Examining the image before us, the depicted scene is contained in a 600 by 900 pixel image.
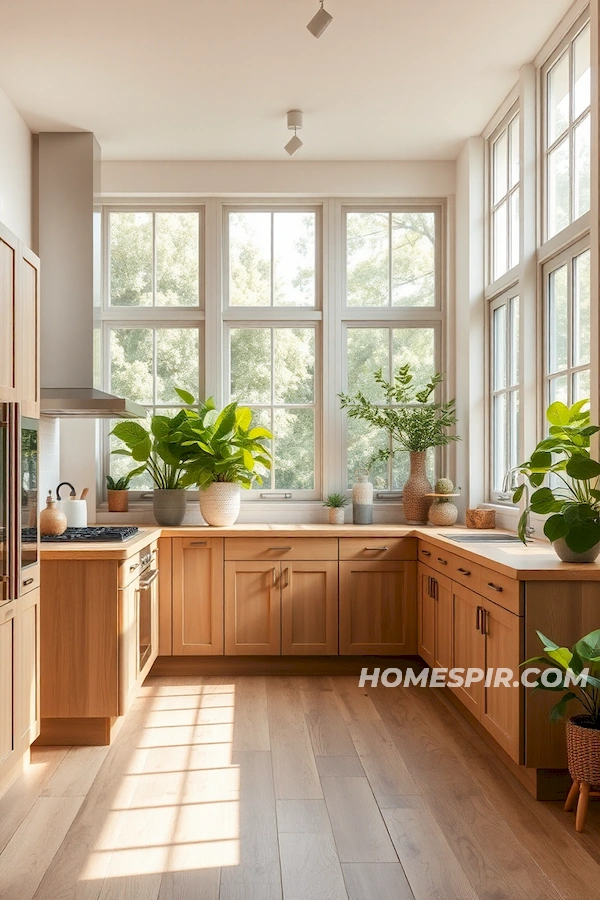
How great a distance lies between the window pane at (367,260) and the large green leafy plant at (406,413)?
1.73 ft

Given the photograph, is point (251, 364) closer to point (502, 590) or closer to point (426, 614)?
point (426, 614)

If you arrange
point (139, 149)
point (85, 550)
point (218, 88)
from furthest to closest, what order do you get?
1. point (139, 149)
2. point (218, 88)
3. point (85, 550)

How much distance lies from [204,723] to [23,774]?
88 centimetres

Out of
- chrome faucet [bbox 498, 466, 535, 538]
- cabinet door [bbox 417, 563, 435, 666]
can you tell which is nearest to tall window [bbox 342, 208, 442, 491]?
chrome faucet [bbox 498, 466, 535, 538]

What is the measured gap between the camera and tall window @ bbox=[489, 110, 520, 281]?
4586mm

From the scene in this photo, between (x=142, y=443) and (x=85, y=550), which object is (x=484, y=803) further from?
(x=142, y=443)

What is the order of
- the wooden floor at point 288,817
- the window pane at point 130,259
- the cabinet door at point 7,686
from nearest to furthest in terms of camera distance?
1. the wooden floor at point 288,817
2. the cabinet door at point 7,686
3. the window pane at point 130,259

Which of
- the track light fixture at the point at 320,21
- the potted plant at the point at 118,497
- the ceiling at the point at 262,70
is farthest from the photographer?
the potted plant at the point at 118,497

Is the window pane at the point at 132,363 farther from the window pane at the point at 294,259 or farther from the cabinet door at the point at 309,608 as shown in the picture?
the cabinet door at the point at 309,608

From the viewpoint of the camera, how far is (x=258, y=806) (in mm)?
2916

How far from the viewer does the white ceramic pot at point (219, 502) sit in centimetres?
493

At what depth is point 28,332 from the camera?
10.5 feet

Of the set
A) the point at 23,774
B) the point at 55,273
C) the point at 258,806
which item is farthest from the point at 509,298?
the point at 23,774

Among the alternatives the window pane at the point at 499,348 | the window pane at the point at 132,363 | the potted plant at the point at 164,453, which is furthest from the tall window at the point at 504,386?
the window pane at the point at 132,363
